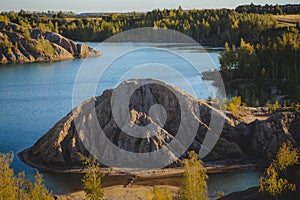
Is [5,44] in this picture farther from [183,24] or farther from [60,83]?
[183,24]

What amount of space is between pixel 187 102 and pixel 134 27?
396 feet

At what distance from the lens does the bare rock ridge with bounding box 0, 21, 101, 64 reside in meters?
101

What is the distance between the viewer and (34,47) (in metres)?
103

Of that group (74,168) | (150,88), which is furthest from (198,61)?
(74,168)

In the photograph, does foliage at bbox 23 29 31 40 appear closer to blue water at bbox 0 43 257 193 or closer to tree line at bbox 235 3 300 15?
blue water at bbox 0 43 257 193

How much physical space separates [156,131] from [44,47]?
7505cm

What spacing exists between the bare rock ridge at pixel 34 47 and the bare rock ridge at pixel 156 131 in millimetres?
67809

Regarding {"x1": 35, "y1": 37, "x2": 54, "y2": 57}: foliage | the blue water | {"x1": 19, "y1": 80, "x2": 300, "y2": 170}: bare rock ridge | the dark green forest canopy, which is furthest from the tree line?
{"x1": 19, "y1": 80, "x2": 300, "y2": 170}: bare rock ridge

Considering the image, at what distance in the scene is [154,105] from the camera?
36.7 meters

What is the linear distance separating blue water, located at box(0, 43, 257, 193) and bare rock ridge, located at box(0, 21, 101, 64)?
5530 millimetres

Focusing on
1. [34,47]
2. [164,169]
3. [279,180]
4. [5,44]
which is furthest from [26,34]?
[279,180]

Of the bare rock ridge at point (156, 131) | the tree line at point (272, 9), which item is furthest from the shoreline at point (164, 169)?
the tree line at point (272, 9)

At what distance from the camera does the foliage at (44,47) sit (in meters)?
103

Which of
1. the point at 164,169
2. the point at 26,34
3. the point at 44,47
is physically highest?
the point at 26,34
